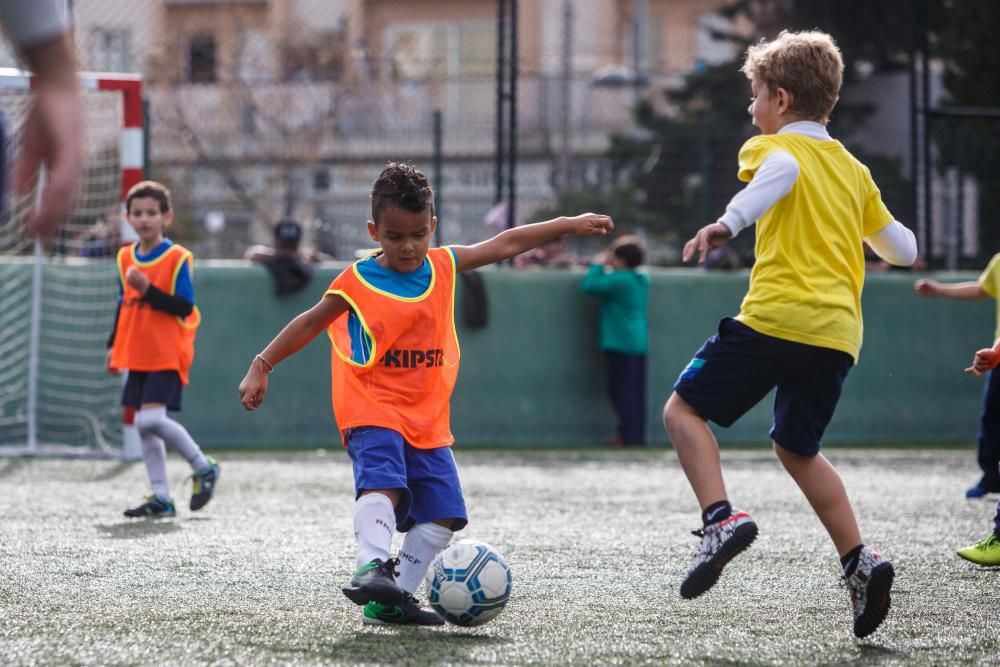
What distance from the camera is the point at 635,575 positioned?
16.5ft

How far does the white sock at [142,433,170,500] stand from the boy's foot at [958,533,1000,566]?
3.67 meters

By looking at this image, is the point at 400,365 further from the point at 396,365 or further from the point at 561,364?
the point at 561,364

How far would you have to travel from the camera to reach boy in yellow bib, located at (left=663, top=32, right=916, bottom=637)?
4.17m

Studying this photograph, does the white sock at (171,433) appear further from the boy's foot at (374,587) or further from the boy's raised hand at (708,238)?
the boy's raised hand at (708,238)

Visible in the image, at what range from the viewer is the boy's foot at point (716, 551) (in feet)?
13.0

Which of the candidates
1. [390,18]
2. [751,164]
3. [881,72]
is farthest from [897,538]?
[390,18]

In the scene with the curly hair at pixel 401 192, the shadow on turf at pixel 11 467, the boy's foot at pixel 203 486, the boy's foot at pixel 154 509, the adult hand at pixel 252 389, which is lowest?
the shadow on turf at pixel 11 467

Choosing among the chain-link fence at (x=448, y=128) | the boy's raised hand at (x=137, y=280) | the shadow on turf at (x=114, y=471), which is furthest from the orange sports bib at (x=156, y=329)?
the chain-link fence at (x=448, y=128)

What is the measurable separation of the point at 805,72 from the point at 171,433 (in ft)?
12.7

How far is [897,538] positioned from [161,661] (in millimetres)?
3647

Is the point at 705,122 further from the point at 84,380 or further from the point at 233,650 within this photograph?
the point at 233,650

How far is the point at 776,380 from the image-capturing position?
13.8 feet

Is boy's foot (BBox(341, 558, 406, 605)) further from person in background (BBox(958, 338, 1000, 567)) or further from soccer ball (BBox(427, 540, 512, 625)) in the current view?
person in background (BBox(958, 338, 1000, 567))

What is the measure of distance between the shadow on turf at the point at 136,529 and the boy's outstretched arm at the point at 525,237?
2.22m
